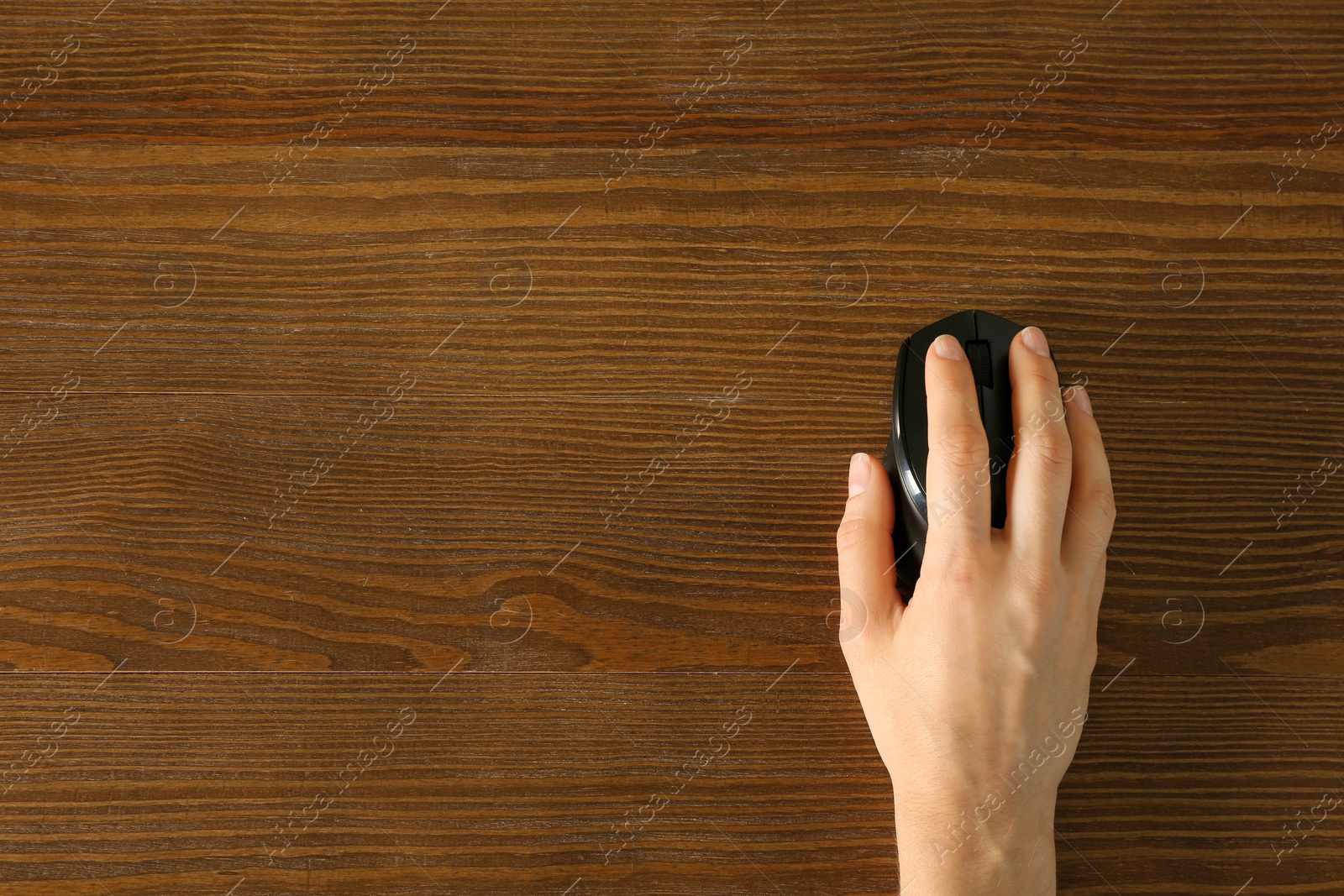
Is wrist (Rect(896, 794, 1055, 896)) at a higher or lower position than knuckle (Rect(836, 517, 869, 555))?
lower

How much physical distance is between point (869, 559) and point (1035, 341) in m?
0.19

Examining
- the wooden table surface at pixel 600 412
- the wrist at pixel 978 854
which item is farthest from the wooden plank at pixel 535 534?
the wrist at pixel 978 854

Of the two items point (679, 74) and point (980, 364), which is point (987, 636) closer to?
point (980, 364)

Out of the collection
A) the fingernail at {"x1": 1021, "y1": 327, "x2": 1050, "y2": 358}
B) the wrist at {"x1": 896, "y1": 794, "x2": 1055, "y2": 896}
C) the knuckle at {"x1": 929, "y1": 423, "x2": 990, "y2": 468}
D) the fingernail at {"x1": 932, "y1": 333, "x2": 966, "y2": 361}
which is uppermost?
the fingernail at {"x1": 932, "y1": 333, "x2": 966, "y2": 361}

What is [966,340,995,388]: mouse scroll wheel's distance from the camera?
61cm

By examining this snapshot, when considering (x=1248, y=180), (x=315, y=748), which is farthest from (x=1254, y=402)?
(x=315, y=748)

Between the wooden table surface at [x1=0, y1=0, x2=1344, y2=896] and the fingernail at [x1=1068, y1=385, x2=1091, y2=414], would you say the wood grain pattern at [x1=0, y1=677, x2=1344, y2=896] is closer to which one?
the wooden table surface at [x1=0, y1=0, x2=1344, y2=896]

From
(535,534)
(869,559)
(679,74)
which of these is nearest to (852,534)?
(869,559)

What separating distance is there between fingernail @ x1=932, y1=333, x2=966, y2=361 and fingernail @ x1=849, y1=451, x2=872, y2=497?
0.31 feet

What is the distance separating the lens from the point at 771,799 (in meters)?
0.66

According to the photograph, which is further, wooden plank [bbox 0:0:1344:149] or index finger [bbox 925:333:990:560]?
wooden plank [bbox 0:0:1344:149]

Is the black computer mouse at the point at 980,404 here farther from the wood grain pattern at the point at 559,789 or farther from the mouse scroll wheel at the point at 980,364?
the wood grain pattern at the point at 559,789

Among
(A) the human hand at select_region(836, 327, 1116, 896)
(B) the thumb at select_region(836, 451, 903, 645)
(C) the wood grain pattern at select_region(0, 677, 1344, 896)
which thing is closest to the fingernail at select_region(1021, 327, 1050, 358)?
(A) the human hand at select_region(836, 327, 1116, 896)

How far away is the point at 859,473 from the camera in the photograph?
2.14ft
